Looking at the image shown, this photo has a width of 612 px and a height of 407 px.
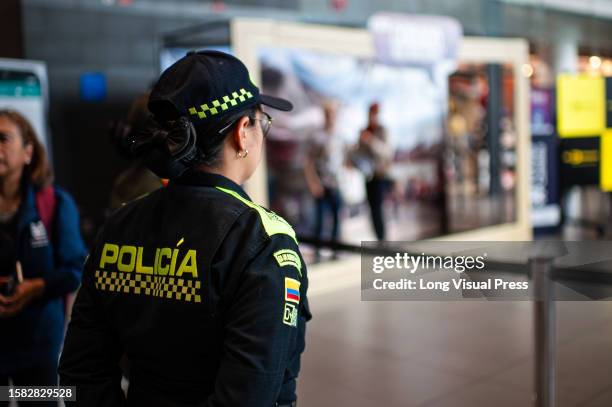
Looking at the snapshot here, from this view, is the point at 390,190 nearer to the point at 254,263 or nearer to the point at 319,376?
Answer: the point at 319,376

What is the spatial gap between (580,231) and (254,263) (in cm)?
848

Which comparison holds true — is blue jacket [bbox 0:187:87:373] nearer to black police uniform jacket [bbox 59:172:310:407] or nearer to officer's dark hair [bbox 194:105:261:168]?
black police uniform jacket [bbox 59:172:310:407]

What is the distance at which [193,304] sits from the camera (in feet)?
3.67

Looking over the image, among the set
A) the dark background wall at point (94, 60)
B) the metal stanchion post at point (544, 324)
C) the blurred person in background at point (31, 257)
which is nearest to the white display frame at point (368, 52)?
the dark background wall at point (94, 60)

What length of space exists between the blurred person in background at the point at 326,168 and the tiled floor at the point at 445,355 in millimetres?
1006

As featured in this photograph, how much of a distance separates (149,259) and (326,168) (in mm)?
4695

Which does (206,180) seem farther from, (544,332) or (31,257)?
(544,332)

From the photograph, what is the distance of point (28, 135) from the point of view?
2.18 m

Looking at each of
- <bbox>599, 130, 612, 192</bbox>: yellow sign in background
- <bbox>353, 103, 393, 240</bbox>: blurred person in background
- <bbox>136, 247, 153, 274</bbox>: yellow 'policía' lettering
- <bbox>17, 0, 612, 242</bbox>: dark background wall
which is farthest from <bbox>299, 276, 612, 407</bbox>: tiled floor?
<bbox>599, 130, 612, 192</bbox>: yellow sign in background

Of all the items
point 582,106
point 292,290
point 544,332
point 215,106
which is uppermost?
point 582,106

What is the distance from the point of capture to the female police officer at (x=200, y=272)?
3.54ft

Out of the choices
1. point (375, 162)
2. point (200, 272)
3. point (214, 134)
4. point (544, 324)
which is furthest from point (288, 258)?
point (375, 162)

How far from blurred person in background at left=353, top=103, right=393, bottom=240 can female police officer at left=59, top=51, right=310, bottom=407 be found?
16.2 ft

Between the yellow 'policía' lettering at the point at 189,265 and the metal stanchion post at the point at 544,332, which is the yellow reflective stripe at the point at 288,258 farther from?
the metal stanchion post at the point at 544,332
